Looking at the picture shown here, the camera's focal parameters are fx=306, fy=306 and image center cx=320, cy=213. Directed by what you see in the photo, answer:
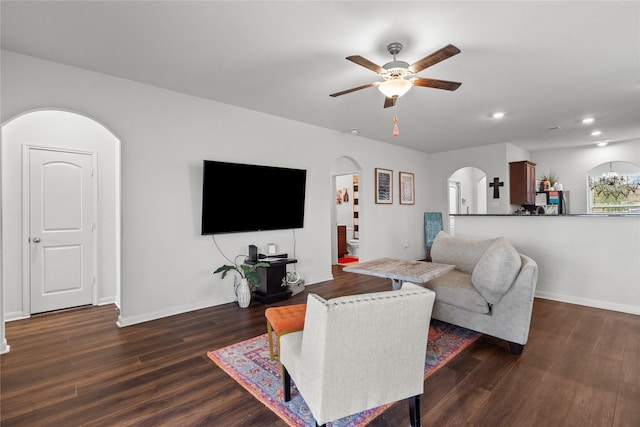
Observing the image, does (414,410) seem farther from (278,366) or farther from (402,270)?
(402,270)

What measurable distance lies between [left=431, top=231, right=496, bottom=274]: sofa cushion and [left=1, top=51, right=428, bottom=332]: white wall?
2046 millimetres

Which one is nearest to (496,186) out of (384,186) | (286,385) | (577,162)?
(384,186)

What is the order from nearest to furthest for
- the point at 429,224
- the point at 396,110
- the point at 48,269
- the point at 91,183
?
1. the point at 48,269
2. the point at 91,183
3. the point at 396,110
4. the point at 429,224

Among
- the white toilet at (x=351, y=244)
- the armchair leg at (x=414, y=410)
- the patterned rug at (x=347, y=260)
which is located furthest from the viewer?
the white toilet at (x=351, y=244)

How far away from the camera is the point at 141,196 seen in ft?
11.1

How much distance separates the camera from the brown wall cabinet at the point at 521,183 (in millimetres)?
6316

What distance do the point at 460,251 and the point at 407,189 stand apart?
3606 millimetres

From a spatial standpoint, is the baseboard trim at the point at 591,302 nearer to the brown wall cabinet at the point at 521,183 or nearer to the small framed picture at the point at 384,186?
the brown wall cabinet at the point at 521,183

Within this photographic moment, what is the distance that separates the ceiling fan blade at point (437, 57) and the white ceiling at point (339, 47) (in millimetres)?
264

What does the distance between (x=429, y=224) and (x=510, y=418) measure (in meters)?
5.95

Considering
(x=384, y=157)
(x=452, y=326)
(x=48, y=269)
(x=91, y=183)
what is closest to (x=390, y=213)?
(x=384, y=157)

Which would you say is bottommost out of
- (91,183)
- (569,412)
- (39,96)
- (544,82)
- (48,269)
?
(569,412)

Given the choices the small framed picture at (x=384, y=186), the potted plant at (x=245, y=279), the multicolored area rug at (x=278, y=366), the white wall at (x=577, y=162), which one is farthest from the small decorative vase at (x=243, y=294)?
the white wall at (x=577, y=162)

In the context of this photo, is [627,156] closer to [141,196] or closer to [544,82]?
[544,82]
